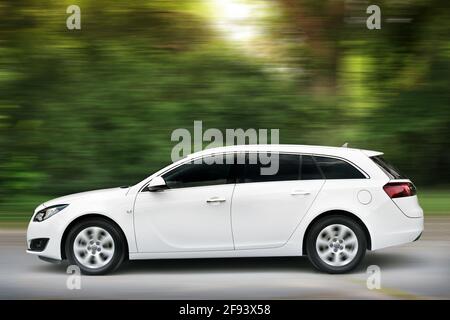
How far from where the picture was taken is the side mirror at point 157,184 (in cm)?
824

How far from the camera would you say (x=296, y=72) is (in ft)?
50.9

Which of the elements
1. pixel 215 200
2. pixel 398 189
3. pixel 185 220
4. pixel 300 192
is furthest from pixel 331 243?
pixel 185 220

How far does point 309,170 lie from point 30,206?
7.36m

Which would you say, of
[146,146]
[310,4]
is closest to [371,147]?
[310,4]

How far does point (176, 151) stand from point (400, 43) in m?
5.36

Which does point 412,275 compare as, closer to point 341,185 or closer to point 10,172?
point 341,185

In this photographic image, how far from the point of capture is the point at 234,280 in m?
8.02

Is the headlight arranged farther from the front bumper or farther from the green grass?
the green grass

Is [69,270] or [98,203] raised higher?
[98,203]

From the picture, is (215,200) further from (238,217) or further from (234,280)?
(234,280)

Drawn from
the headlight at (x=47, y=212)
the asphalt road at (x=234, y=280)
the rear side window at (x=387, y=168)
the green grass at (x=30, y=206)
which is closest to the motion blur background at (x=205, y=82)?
the green grass at (x=30, y=206)

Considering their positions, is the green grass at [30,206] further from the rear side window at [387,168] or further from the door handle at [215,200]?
the door handle at [215,200]

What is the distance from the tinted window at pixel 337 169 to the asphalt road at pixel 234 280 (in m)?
1.11

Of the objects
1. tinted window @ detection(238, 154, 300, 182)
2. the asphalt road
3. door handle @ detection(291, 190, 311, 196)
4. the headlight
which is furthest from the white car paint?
the asphalt road
